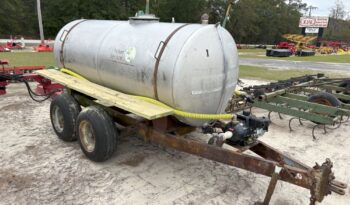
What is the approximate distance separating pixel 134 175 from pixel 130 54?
163cm

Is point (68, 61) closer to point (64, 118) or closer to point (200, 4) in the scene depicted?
point (64, 118)

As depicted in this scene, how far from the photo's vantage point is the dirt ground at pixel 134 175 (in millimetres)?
3840

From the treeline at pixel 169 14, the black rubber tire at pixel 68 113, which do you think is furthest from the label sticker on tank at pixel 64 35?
the treeline at pixel 169 14

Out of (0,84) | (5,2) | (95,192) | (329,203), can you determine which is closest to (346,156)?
(329,203)

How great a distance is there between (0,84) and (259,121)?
276 inches

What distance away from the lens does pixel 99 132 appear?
14.4 feet

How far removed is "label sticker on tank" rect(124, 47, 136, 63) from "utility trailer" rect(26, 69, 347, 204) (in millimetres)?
514

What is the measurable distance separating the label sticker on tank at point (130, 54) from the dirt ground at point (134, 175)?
1250 millimetres

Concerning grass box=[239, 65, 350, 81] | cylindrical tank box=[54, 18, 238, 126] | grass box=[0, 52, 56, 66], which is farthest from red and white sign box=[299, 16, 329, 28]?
cylindrical tank box=[54, 18, 238, 126]

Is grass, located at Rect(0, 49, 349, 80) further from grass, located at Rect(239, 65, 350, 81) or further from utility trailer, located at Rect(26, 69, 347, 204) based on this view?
utility trailer, located at Rect(26, 69, 347, 204)

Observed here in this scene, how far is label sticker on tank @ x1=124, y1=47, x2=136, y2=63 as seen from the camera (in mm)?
4272

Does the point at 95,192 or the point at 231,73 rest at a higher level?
the point at 231,73

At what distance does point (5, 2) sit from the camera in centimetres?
3897

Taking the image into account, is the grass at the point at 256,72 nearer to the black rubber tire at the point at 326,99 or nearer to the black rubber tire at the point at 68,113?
the black rubber tire at the point at 326,99
